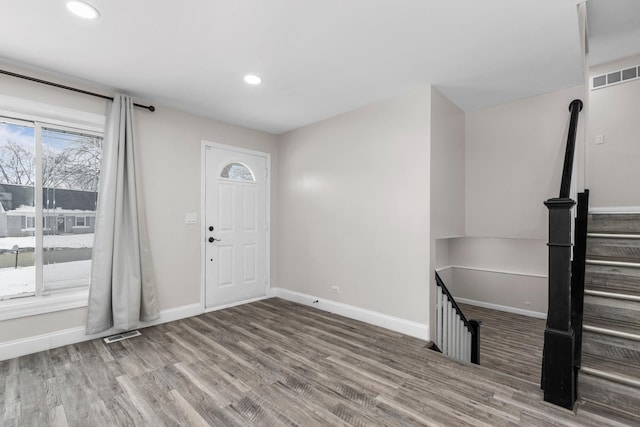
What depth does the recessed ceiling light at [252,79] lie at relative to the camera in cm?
291

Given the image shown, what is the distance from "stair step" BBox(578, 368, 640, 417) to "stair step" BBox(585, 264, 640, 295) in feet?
2.34

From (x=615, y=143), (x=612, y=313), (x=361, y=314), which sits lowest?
(x=361, y=314)

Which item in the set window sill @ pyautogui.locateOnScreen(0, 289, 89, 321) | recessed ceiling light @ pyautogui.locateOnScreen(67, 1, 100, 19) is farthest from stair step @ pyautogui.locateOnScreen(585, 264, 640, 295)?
window sill @ pyautogui.locateOnScreen(0, 289, 89, 321)

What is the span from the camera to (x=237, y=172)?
14.5 feet

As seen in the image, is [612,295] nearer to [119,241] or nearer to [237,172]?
[237,172]

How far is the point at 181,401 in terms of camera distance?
2062 millimetres

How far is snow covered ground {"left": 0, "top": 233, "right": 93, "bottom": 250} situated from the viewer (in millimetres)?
2795

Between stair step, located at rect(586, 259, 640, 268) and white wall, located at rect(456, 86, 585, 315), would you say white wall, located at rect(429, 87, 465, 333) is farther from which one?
stair step, located at rect(586, 259, 640, 268)

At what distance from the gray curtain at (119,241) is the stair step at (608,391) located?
12.7 ft

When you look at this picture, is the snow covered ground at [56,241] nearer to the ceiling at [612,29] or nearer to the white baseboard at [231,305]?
the white baseboard at [231,305]

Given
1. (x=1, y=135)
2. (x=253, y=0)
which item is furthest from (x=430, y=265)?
(x=1, y=135)

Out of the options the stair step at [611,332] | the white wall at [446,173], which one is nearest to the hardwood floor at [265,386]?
the stair step at [611,332]

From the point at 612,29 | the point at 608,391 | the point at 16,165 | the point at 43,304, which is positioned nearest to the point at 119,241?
the point at 43,304

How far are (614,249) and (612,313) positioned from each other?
708 millimetres
